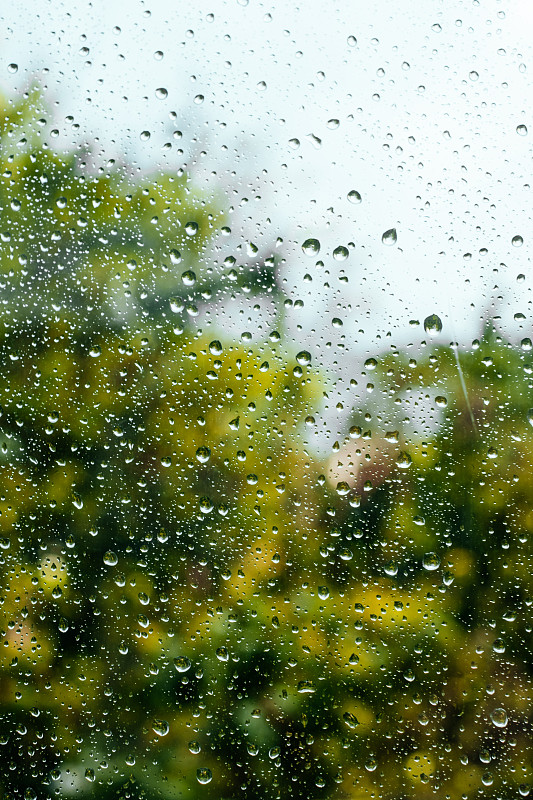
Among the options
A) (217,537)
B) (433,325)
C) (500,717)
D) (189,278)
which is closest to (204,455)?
(217,537)

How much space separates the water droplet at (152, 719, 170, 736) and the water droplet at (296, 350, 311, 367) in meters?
0.57

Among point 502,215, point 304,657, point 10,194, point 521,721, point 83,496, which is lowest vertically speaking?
point 521,721

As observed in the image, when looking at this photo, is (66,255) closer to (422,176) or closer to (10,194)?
(10,194)

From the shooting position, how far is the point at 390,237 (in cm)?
76

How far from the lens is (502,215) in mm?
736

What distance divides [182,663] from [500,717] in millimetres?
452

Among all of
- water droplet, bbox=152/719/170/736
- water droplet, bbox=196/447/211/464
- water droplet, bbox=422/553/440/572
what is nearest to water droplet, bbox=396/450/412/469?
water droplet, bbox=422/553/440/572

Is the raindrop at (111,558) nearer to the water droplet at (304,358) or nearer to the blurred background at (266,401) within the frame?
the blurred background at (266,401)

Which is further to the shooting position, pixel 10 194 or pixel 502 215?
pixel 10 194

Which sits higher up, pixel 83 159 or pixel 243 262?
pixel 83 159

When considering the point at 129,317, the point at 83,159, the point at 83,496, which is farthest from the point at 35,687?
the point at 83,159

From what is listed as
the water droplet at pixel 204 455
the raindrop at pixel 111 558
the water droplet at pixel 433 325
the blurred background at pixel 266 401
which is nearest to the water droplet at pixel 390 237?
the blurred background at pixel 266 401

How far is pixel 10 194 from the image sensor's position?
84 cm

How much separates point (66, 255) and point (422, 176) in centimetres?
54
